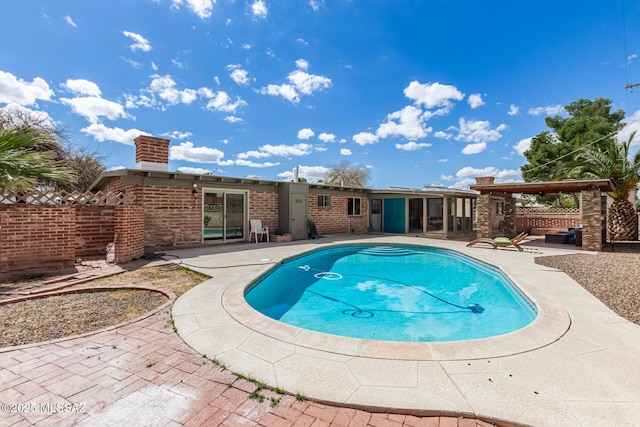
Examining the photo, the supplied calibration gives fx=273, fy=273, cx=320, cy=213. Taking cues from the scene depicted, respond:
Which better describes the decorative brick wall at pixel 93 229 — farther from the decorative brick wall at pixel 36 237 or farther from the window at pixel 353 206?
the window at pixel 353 206

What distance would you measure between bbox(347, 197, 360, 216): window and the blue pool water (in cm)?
656

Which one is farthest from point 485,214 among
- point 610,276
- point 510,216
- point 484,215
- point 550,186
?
point 610,276

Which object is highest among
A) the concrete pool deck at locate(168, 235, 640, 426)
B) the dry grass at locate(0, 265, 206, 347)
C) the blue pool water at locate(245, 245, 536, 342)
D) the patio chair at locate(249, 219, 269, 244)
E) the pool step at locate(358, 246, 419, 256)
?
the patio chair at locate(249, 219, 269, 244)

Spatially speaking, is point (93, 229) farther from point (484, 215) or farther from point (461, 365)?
point (484, 215)

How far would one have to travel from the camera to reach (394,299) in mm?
6137

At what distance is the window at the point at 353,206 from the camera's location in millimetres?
15672

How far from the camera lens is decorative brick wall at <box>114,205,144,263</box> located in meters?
7.12

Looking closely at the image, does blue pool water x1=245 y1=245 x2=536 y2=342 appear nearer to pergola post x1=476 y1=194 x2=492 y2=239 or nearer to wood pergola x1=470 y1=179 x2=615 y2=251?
pergola post x1=476 y1=194 x2=492 y2=239

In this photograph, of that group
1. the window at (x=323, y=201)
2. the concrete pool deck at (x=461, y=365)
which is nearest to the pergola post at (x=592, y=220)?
the concrete pool deck at (x=461, y=365)

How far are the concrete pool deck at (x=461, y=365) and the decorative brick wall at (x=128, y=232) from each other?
4411 mm

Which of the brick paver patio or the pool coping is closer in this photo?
the brick paver patio

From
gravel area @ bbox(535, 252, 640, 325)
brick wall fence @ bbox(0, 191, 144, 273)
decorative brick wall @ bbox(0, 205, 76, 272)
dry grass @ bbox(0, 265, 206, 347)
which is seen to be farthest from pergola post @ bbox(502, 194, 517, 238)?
decorative brick wall @ bbox(0, 205, 76, 272)

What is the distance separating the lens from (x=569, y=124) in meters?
21.8

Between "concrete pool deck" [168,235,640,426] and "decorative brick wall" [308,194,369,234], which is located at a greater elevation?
"decorative brick wall" [308,194,369,234]
